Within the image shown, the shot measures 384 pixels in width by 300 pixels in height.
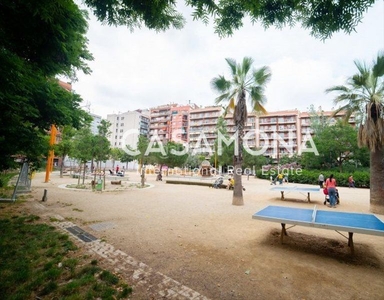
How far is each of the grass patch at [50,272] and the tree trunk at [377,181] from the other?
38.3 ft

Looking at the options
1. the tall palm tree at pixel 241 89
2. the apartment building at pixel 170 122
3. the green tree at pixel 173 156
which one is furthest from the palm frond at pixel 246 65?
the apartment building at pixel 170 122

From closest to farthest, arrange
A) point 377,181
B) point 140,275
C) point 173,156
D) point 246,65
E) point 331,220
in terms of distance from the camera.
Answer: point 140,275 < point 331,220 < point 377,181 < point 246,65 < point 173,156

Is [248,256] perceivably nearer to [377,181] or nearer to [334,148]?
[377,181]

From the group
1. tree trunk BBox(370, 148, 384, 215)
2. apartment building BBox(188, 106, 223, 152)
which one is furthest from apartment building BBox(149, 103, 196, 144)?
tree trunk BBox(370, 148, 384, 215)

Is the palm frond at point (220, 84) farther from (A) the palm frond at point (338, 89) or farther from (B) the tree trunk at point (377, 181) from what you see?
(B) the tree trunk at point (377, 181)

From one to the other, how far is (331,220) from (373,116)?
26.9 ft

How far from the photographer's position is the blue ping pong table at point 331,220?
4.04m

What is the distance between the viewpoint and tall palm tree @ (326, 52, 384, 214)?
9242 millimetres

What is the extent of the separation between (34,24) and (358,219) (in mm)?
7200

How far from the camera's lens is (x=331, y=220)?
468cm

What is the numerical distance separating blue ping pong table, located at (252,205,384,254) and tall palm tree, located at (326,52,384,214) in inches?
238

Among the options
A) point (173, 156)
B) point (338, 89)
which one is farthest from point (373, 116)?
point (173, 156)

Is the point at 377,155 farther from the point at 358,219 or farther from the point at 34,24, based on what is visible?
the point at 34,24

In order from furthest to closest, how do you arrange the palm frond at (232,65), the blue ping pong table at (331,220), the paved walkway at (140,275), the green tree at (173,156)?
the green tree at (173,156)
the palm frond at (232,65)
the blue ping pong table at (331,220)
the paved walkway at (140,275)
